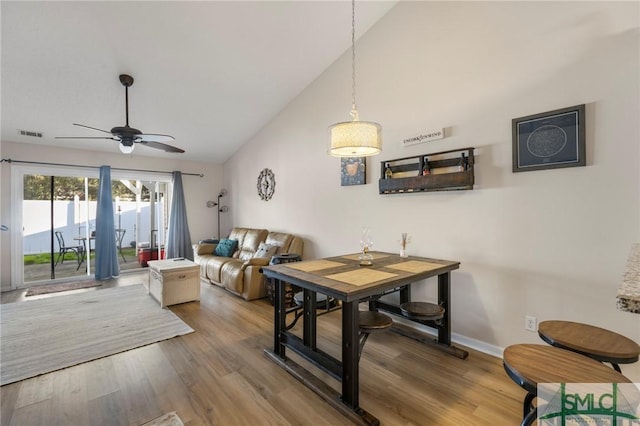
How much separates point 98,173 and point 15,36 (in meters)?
2.93

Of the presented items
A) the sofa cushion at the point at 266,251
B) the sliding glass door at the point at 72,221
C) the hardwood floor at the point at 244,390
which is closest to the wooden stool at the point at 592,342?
the hardwood floor at the point at 244,390

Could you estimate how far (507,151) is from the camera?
2.46m

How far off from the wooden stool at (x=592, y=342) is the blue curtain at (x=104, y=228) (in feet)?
21.0

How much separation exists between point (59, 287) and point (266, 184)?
386 centimetres

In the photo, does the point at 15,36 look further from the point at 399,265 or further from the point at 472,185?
the point at 472,185

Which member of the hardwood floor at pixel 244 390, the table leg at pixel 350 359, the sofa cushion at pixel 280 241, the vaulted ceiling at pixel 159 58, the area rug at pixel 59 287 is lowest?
the hardwood floor at pixel 244 390

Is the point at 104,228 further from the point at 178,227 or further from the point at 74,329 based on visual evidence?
the point at 74,329

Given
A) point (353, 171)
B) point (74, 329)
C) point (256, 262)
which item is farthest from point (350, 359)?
point (74, 329)

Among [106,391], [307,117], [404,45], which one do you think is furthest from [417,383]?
[307,117]

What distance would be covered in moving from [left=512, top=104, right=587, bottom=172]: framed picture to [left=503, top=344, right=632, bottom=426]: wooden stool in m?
1.49

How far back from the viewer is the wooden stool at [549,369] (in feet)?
3.83

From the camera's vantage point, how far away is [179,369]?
7.68ft

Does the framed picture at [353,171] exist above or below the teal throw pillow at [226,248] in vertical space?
above

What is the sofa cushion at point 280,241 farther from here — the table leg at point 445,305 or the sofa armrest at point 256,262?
the table leg at point 445,305
